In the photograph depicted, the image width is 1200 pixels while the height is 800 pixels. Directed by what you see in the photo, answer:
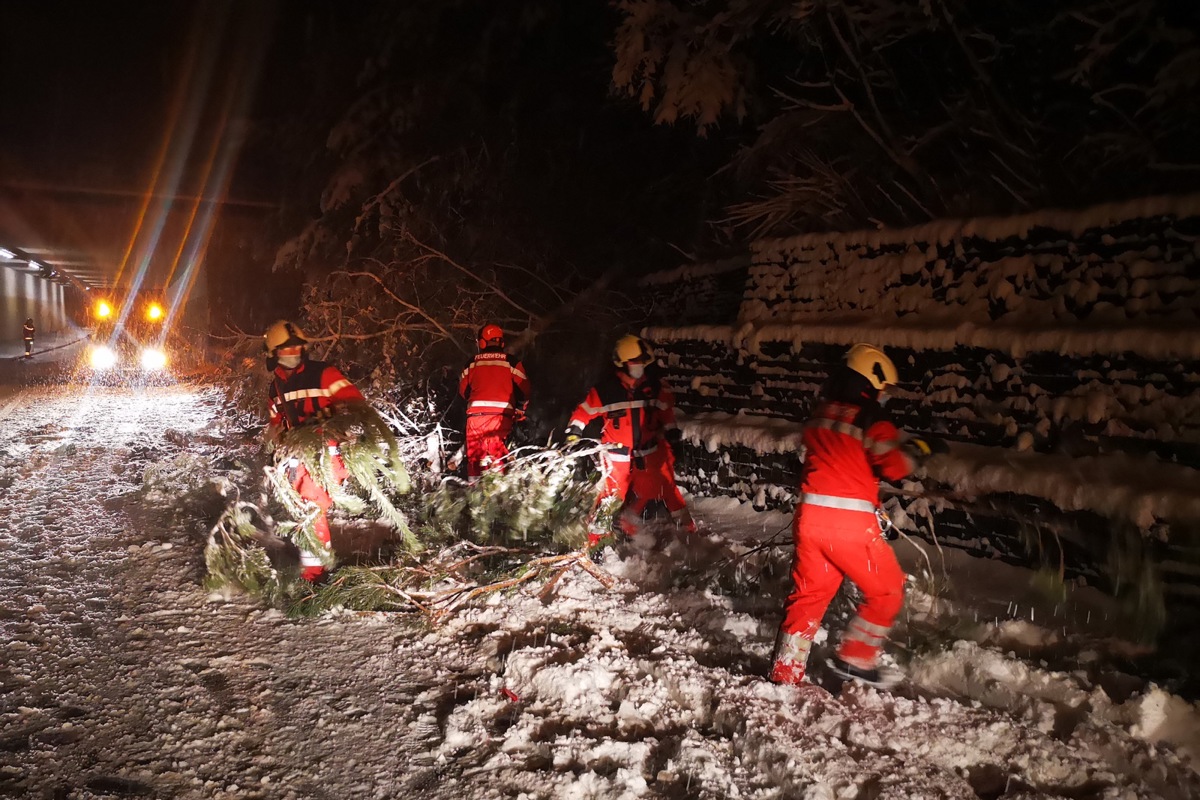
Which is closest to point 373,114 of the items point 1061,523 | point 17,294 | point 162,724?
point 162,724

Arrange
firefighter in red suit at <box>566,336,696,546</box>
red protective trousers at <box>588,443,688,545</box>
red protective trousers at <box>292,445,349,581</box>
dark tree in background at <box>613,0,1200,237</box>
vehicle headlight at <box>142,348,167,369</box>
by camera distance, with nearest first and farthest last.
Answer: dark tree in background at <box>613,0,1200,237</box> < red protective trousers at <box>292,445,349,581</box> < firefighter in red suit at <box>566,336,696,546</box> < red protective trousers at <box>588,443,688,545</box> < vehicle headlight at <box>142,348,167,369</box>

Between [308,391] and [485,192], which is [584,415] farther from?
[485,192]

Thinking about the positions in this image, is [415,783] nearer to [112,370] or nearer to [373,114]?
[373,114]

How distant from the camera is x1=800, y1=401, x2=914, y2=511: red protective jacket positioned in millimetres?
3219

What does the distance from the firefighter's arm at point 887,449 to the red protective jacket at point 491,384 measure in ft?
12.8

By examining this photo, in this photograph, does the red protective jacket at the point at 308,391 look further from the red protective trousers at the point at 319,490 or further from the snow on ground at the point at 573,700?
the snow on ground at the point at 573,700

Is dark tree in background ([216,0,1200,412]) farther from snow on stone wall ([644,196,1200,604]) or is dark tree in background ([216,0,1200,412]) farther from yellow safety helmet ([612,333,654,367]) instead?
yellow safety helmet ([612,333,654,367])

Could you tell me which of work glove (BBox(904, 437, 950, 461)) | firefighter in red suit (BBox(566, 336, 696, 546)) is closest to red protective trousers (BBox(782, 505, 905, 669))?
work glove (BBox(904, 437, 950, 461))

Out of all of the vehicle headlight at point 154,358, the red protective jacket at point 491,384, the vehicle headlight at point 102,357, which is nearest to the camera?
the red protective jacket at point 491,384

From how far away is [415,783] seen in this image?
2.65 metres

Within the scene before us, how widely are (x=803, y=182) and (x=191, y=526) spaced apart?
5856 mm

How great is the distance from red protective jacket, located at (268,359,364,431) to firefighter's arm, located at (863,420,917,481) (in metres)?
3.35

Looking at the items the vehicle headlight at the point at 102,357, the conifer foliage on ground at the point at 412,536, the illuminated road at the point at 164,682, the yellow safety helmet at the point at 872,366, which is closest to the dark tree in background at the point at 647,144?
the yellow safety helmet at the point at 872,366

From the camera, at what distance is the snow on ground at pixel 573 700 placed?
2.64m
